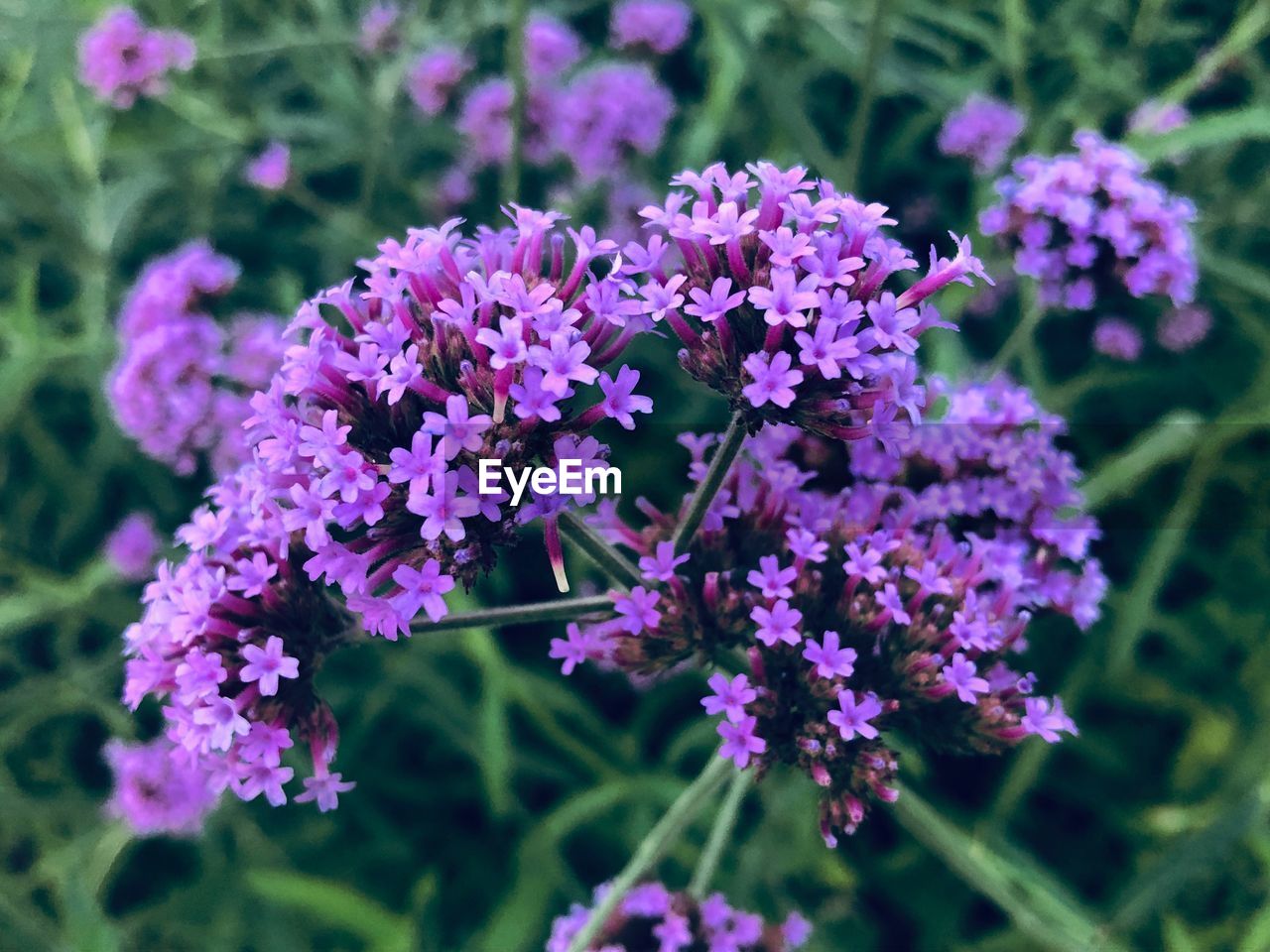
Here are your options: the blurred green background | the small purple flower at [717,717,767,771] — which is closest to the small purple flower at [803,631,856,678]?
the small purple flower at [717,717,767,771]

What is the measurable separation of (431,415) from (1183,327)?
279 centimetres

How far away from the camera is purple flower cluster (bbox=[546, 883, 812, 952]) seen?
166 cm

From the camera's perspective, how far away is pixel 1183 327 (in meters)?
3.10

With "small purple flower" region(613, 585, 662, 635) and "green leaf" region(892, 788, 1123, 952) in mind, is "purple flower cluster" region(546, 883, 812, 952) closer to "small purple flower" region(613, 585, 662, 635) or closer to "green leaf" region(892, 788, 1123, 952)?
"green leaf" region(892, 788, 1123, 952)

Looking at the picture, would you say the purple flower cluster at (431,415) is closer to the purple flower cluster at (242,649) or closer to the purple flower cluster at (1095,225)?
the purple flower cluster at (242,649)

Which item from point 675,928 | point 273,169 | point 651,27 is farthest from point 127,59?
point 675,928

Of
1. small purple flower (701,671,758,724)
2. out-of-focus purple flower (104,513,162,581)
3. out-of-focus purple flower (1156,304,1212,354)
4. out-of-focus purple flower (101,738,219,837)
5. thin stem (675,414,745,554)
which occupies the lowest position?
out-of-focus purple flower (101,738,219,837)

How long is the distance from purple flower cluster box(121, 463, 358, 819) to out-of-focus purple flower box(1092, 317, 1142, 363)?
2.36m

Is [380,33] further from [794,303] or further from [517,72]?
[794,303]

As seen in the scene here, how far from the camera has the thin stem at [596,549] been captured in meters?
1.37

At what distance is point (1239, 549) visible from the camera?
2971mm

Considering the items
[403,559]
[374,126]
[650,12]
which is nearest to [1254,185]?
[650,12]

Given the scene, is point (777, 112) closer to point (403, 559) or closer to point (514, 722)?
point (403, 559)

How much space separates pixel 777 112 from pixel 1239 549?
2.01 m
